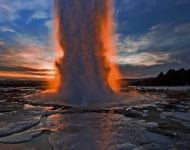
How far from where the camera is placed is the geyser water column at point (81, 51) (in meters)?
16.8

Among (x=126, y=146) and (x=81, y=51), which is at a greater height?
(x=81, y=51)


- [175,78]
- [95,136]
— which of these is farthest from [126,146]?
[175,78]

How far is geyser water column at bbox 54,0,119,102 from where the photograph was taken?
16828 mm

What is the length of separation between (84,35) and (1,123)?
11072 millimetres

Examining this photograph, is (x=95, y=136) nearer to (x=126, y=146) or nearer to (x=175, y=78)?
(x=126, y=146)

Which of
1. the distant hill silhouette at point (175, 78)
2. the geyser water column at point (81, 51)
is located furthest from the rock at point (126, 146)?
the distant hill silhouette at point (175, 78)

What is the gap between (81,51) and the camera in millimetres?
17062

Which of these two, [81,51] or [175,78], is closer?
[81,51]

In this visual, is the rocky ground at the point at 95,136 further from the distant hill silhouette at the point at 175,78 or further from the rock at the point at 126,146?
the distant hill silhouette at the point at 175,78

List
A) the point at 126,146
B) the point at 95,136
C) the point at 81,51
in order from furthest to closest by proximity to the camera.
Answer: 1. the point at 81,51
2. the point at 95,136
3. the point at 126,146

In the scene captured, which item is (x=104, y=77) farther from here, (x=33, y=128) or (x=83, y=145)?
(x=83, y=145)

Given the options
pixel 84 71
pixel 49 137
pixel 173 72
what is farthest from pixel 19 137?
pixel 173 72

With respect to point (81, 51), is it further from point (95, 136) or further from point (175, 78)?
point (175, 78)

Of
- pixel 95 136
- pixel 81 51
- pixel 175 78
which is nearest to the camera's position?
pixel 95 136
